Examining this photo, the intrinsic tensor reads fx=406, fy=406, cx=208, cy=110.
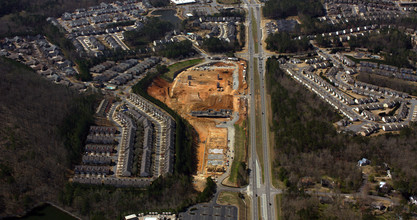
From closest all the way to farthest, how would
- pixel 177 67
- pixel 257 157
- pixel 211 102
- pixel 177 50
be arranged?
pixel 257 157
pixel 211 102
pixel 177 67
pixel 177 50

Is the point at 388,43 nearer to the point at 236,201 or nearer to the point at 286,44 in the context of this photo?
the point at 286,44

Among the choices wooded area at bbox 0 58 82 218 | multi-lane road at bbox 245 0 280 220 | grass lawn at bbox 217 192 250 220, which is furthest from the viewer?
wooded area at bbox 0 58 82 218

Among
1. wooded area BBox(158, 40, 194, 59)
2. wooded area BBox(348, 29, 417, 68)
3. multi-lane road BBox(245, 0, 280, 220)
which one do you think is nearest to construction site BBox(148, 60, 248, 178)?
multi-lane road BBox(245, 0, 280, 220)

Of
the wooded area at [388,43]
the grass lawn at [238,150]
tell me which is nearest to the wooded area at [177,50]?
the grass lawn at [238,150]

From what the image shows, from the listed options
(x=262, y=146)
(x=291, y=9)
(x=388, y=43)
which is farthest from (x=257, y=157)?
(x=291, y=9)

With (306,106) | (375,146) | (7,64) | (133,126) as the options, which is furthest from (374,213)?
(7,64)

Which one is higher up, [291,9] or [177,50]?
[291,9]

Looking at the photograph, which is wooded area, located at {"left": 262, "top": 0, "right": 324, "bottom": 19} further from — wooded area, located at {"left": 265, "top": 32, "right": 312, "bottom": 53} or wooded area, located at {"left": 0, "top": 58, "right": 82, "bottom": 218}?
wooded area, located at {"left": 0, "top": 58, "right": 82, "bottom": 218}

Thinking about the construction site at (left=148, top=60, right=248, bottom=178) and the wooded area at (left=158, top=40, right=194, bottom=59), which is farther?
the wooded area at (left=158, top=40, right=194, bottom=59)
